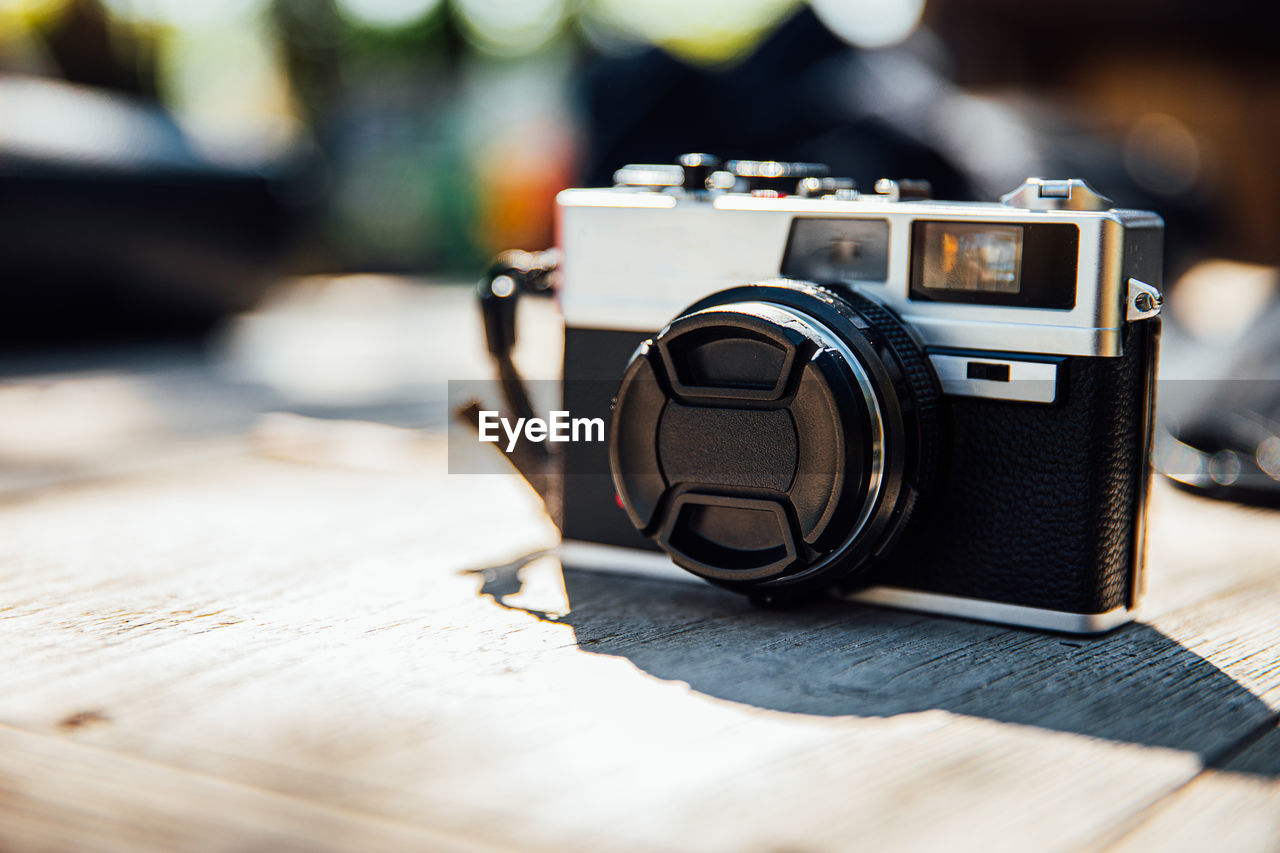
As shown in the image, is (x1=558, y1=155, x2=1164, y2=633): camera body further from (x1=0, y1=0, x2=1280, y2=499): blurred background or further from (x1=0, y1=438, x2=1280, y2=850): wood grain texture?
(x1=0, y1=0, x2=1280, y2=499): blurred background

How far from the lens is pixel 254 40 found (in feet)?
43.8

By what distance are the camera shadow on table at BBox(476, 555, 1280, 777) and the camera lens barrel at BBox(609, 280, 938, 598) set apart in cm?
6

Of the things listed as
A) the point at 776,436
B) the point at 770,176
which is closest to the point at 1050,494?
the point at 776,436

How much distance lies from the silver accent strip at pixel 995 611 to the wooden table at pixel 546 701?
0.04 feet

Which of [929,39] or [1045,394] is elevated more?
[929,39]

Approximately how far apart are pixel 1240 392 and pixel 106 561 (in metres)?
1.37

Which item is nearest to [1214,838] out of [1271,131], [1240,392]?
[1240,392]

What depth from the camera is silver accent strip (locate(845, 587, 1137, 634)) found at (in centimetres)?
99

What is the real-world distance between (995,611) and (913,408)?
187 millimetres

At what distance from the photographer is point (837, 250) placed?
1057 mm

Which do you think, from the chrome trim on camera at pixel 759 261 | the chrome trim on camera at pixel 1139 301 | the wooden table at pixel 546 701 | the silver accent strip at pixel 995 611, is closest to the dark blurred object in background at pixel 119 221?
the wooden table at pixel 546 701

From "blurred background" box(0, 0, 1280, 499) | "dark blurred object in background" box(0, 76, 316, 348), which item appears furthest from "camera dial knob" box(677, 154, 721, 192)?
"dark blurred object in background" box(0, 76, 316, 348)

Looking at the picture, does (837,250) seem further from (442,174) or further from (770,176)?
(442,174)

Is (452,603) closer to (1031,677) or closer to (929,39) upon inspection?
(1031,677)
